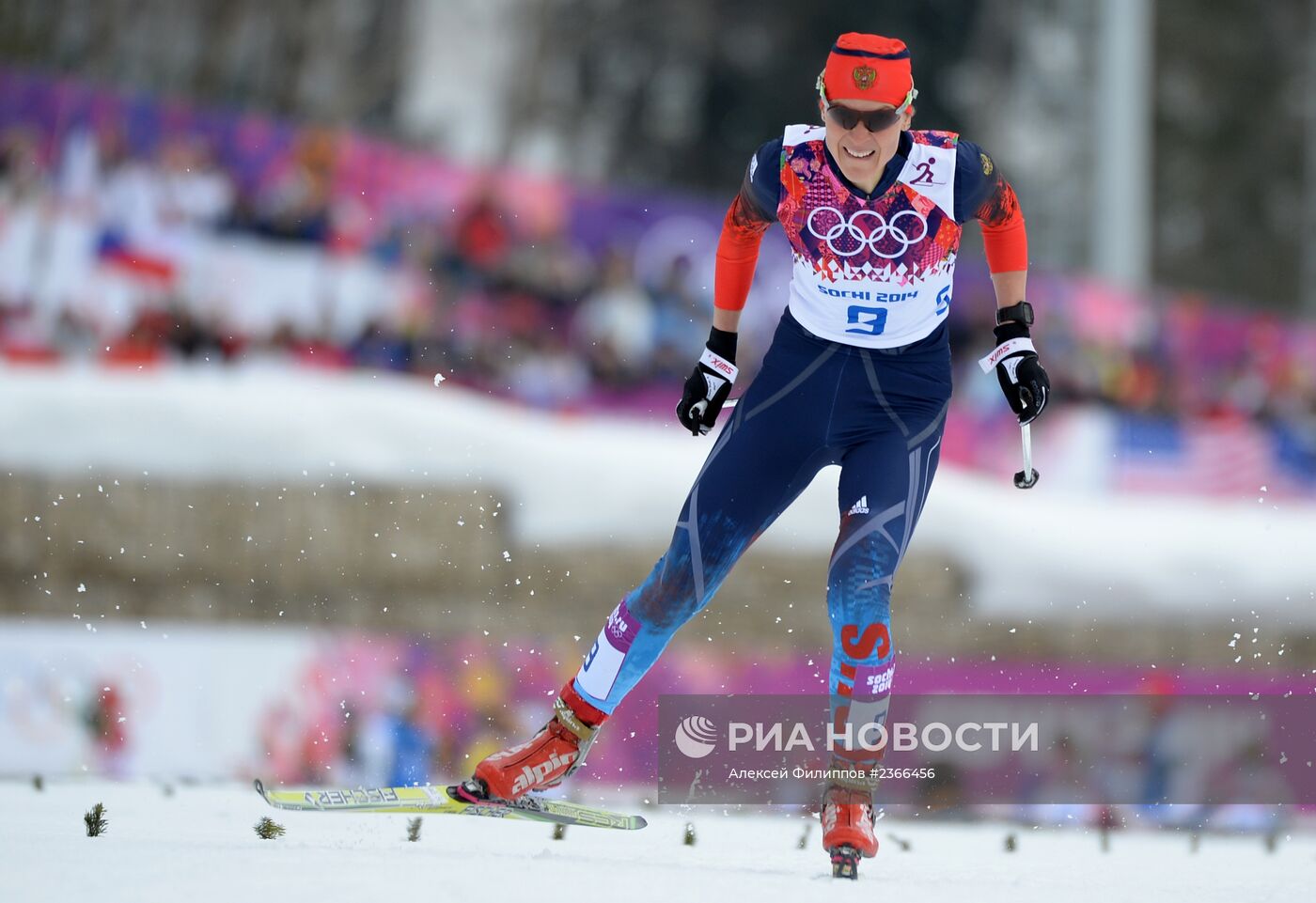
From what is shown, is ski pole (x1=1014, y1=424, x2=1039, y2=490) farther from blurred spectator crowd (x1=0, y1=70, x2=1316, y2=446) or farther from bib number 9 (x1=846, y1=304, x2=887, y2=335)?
blurred spectator crowd (x1=0, y1=70, x2=1316, y2=446)

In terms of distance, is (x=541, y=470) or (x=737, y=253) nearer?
(x=737, y=253)

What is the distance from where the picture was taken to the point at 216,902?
418 cm

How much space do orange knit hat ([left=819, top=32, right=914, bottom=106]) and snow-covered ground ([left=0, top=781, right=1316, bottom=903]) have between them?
7.60 feet

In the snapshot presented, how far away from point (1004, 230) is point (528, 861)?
8.16 ft

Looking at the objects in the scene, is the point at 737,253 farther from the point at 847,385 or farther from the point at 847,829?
the point at 847,829

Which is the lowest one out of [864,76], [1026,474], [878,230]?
[1026,474]

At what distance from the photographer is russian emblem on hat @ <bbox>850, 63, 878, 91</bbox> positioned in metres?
5.22

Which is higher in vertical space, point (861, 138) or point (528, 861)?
point (861, 138)

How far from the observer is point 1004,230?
18.5ft

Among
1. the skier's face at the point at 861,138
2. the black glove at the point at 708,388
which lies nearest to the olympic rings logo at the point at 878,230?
the skier's face at the point at 861,138

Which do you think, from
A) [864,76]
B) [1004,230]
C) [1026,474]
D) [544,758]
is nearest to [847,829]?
[544,758]

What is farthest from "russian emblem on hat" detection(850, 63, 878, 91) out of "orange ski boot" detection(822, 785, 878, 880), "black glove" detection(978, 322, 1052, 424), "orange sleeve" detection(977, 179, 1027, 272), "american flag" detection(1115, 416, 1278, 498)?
"american flag" detection(1115, 416, 1278, 498)

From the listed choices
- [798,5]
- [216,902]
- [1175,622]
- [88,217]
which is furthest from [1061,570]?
[798,5]

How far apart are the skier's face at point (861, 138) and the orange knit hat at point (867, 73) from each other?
0.09ft
